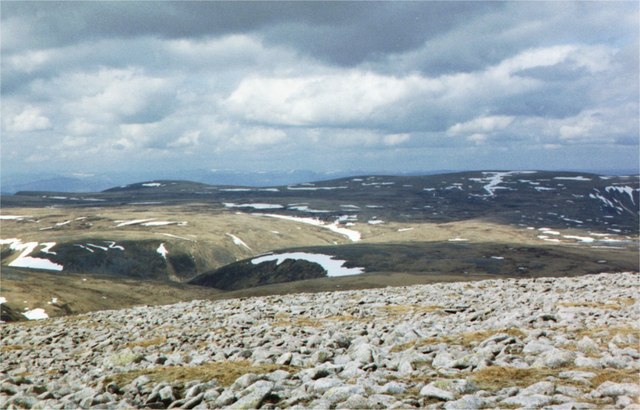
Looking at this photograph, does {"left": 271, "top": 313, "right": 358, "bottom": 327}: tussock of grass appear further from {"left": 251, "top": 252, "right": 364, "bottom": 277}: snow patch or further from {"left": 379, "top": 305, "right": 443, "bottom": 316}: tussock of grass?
{"left": 251, "top": 252, "right": 364, "bottom": 277}: snow patch

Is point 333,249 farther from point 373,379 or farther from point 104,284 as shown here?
point 373,379

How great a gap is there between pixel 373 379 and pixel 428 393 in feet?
6.59

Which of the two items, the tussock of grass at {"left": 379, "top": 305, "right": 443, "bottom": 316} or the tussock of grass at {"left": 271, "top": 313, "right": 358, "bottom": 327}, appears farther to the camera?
the tussock of grass at {"left": 379, "top": 305, "right": 443, "bottom": 316}

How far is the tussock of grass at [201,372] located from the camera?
52.5 feet

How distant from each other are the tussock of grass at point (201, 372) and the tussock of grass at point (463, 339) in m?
5.02

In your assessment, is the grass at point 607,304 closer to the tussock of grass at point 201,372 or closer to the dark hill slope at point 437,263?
the tussock of grass at point 201,372

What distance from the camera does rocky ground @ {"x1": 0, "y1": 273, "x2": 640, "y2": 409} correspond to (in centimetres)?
1247

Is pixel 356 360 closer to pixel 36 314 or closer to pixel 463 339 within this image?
pixel 463 339

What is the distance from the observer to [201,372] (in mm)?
16859

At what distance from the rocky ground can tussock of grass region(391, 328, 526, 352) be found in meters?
0.04

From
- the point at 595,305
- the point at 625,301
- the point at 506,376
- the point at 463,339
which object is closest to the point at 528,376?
the point at 506,376

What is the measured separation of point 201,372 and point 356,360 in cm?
506

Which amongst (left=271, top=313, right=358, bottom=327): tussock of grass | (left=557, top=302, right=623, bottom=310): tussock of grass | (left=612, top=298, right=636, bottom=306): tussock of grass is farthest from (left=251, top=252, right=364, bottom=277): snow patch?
(left=557, top=302, right=623, bottom=310): tussock of grass

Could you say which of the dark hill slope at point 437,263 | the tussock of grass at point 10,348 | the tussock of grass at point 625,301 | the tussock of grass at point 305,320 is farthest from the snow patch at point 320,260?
the tussock of grass at point 10,348
